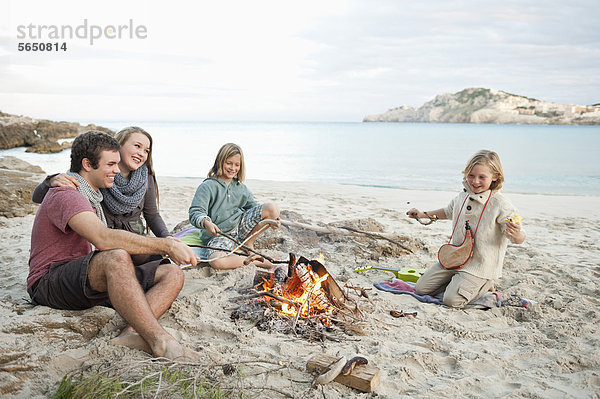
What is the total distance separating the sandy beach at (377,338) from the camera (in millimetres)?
2500

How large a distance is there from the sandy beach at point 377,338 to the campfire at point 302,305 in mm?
95

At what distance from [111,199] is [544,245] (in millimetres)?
5165

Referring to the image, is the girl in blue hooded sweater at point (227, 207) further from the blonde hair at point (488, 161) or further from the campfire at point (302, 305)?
the blonde hair at point (488, 161)

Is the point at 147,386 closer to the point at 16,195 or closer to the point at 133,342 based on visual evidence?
the point at 133,342

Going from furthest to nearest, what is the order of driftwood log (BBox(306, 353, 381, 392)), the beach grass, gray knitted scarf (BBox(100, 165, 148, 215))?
gray knitted scarf (BBox(100, 165, 148, 215)) < driftwood log (BBox(306, 353, 381, 392)) < the beach grass

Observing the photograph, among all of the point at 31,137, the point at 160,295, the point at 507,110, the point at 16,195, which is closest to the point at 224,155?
the point at 160,295

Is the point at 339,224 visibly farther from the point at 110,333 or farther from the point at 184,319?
the point at 110,333

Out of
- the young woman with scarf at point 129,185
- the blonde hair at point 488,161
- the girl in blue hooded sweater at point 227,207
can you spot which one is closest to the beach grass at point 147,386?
the young woman with scarf at point 129,185

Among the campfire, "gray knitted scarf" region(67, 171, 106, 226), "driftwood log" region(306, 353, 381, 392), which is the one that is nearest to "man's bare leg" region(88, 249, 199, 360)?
"gray knitted scarf" region(67, 171, 106, 226)

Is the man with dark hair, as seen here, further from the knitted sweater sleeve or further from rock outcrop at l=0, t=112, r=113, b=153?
rock outcrop at l=0, t=112, r=113, b=153

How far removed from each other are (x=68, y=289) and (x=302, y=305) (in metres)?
1.56

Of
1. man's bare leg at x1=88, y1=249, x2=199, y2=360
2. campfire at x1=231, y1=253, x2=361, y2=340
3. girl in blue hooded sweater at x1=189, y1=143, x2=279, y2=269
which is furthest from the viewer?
girl in blue hooded sweater at x1=189, y1=143, x2=279, y2=269

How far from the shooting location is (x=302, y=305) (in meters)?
3.30

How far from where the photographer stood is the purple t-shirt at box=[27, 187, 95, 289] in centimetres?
270
